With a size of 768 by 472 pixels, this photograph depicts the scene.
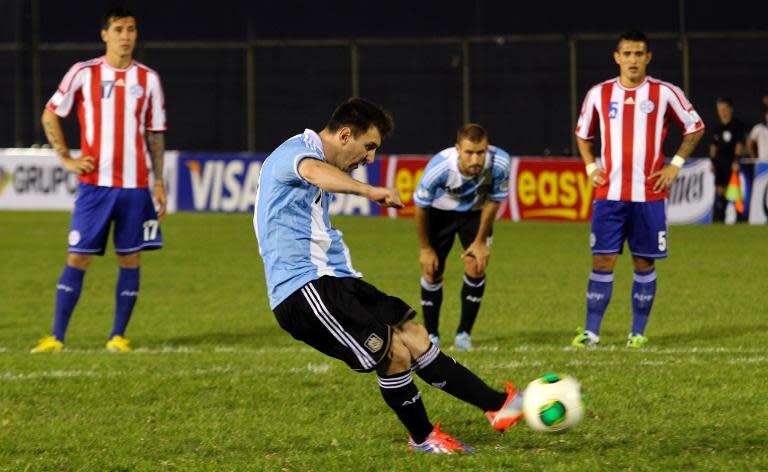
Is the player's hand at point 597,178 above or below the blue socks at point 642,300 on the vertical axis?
above

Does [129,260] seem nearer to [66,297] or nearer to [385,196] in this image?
[66,297]

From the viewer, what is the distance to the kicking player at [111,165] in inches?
388

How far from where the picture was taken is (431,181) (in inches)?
387

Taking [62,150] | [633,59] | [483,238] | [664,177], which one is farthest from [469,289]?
[62,150]

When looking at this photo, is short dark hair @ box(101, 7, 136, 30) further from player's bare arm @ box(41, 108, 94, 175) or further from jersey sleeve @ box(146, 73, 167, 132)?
player's bare arm @ box(41, 108, 94, 175)

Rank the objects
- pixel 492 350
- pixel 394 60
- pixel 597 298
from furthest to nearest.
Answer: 1. pixel 394 60
2. pixel 597 298
3. pixel 492 350

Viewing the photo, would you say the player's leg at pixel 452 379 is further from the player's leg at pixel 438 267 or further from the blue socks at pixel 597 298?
the player's leg at pixel 438 267

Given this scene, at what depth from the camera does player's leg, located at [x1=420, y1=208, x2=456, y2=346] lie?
33.1 ft

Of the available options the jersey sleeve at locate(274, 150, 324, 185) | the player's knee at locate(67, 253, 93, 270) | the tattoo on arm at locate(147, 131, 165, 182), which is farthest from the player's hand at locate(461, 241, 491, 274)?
the jersey sleeve at locate(274, 150, 324, 185)

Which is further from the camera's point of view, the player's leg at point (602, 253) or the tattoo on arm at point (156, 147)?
the tattoo on arm at point (156, 147)

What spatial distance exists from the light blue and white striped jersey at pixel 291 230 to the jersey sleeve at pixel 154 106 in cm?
415

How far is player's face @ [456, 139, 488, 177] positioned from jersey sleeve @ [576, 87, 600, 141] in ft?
2.49

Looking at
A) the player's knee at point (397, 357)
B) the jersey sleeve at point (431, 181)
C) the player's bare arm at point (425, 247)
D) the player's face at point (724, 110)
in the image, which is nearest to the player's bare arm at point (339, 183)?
the player's knee at point (397, 357)

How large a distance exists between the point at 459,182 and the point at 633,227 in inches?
47.7
